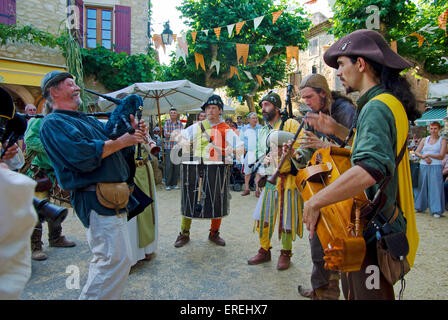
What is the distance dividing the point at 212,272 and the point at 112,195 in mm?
1771

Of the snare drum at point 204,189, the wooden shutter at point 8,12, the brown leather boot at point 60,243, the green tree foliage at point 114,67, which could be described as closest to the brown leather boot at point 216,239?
the snare drum at point 204,189

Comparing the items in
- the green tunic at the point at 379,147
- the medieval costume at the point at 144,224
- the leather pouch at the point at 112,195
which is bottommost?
the medieval costume at the point at 144,224

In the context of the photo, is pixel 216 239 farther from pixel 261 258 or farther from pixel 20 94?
pixel 20 94

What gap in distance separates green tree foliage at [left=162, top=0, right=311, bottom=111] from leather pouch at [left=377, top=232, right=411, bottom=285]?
38.0 ft

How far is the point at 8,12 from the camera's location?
8.99m

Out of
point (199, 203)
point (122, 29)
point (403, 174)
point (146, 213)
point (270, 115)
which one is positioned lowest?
point (146, 213)

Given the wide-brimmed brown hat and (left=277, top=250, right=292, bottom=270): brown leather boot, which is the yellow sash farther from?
(left=277, top=250, right=292, bottom=270): brown leather boot

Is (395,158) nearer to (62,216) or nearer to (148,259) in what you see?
(62,216)

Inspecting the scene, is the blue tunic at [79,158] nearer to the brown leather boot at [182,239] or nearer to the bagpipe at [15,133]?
the bagpipe at [15,133]

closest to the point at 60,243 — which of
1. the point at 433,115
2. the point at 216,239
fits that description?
the point at 216,239

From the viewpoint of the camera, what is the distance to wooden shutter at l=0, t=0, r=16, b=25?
29.2 ft

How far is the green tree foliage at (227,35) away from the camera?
12508mm

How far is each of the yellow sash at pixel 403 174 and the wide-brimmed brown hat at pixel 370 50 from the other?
0.17 m

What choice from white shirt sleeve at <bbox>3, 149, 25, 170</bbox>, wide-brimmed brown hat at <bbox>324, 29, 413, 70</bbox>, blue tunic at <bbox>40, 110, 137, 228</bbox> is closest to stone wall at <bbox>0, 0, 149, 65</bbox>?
white shirt sleeve at <bbox>3, 149, 25, 170</bbox>
